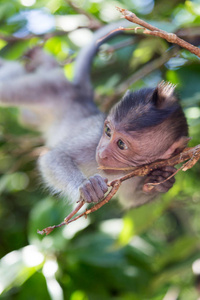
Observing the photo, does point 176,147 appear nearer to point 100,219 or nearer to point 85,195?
point 85,195

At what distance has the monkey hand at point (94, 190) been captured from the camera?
4.66ft

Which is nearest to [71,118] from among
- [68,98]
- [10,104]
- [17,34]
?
[68,98]

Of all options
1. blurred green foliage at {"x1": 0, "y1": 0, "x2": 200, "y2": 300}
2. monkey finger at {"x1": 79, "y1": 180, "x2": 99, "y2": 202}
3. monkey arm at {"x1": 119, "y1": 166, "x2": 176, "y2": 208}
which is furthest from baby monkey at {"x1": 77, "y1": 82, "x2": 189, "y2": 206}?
blurred green foliage at {"x1": 0, "y1": 0, "x2": 200, "y2": 300}

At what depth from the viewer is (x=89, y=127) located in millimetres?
2574

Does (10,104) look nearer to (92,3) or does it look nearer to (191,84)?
(92,3)

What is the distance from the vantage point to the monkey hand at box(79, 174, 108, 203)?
142cm

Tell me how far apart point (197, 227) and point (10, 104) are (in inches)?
81.1

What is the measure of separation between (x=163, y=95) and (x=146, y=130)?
17 centimetres

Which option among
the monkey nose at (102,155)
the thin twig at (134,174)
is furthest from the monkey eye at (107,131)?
the thin twig at (134,174)

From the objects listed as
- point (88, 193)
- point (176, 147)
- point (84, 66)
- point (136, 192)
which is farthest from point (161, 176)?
point (84, 66)

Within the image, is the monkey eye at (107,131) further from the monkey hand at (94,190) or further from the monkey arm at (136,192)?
the monkey hand at (94,190)

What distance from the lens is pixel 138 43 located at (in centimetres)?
282

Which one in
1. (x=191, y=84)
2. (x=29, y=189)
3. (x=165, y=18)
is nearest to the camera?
(x=191, y=84)

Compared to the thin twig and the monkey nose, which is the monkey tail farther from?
the thin twig
